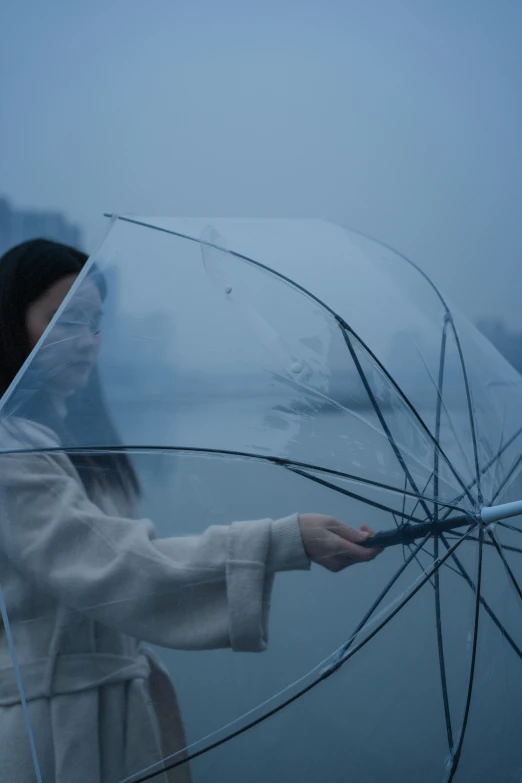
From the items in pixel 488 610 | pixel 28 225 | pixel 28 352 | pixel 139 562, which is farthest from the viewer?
pixel 28 225

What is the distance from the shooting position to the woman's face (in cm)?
76

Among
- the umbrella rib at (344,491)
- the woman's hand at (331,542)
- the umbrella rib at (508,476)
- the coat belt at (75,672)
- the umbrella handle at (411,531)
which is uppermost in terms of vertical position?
the umbrella rib at (508,476)

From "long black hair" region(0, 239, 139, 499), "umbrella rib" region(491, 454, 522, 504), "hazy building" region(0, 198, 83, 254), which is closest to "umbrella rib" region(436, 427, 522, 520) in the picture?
"umbrella rib" region(491, 454, 522, 504)

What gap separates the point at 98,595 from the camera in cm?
71

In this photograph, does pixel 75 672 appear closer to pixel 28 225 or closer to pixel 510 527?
pixel 510 527

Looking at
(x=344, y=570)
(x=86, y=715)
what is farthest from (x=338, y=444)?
(x=86, y=715)

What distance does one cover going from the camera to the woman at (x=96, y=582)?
706 millimetres

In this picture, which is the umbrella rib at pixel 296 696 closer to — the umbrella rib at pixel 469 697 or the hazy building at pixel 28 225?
the umbrella rib at pixel 469 697

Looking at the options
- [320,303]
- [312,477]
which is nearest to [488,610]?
[312,477]

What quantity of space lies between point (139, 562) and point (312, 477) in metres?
0.18

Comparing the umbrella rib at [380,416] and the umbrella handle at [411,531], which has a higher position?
the umbrella rib at [380,416]

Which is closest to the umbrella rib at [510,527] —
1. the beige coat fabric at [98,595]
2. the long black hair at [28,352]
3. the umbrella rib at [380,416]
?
the umbrella rib at [380,416]

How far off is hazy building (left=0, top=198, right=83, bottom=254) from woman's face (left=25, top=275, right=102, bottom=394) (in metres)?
1.25

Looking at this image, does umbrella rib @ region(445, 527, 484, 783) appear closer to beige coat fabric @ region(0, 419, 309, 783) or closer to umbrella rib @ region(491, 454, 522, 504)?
umbrella rib @ region(491, 454, 522, 504)
